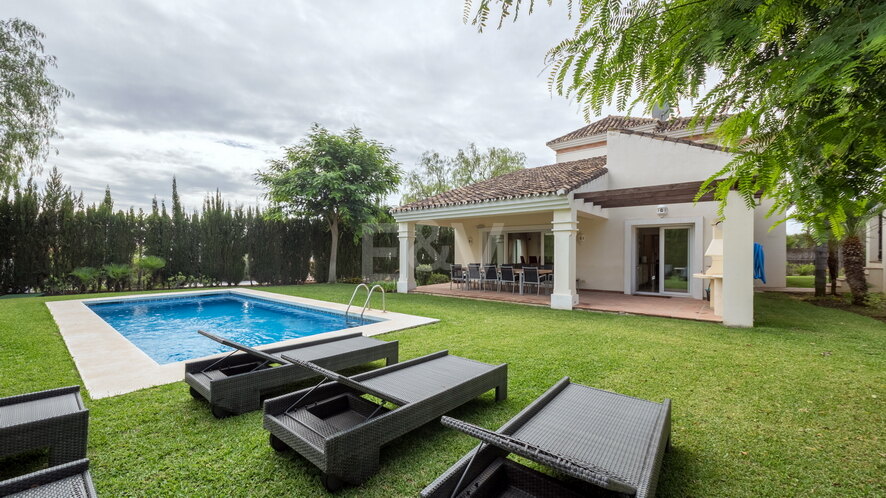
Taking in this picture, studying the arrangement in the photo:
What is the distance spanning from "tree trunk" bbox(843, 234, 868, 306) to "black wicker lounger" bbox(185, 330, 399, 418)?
567 inches

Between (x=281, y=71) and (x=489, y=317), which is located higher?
(x=281, y=71)

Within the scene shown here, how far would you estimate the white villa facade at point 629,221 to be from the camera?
956cm

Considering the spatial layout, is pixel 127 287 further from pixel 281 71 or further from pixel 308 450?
pixel 308 450

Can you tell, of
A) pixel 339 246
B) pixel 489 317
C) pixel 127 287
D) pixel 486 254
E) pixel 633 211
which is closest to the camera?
pixel 489 317

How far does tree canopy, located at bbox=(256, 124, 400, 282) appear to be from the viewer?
17.4 m

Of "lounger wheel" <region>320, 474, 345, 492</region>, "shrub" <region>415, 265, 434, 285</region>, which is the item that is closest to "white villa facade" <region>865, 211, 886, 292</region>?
"shrub" <region>415, 265, 434, 285</region>

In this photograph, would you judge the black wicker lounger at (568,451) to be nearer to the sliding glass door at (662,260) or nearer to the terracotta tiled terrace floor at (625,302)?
the terracotta tiled terrace floor at (625,302)

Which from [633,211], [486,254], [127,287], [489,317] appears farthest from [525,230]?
[127,287]

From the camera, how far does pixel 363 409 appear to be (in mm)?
3506

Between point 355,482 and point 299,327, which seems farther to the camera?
point 299,327

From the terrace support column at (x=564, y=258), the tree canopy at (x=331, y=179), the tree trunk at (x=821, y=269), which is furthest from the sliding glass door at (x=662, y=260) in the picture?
the tree canopy at (x=331, y=179)

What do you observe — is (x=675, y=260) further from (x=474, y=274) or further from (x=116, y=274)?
(x=116, y=274)

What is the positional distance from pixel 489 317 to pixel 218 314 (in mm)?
8679

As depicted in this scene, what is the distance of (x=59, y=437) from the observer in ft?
8.88
